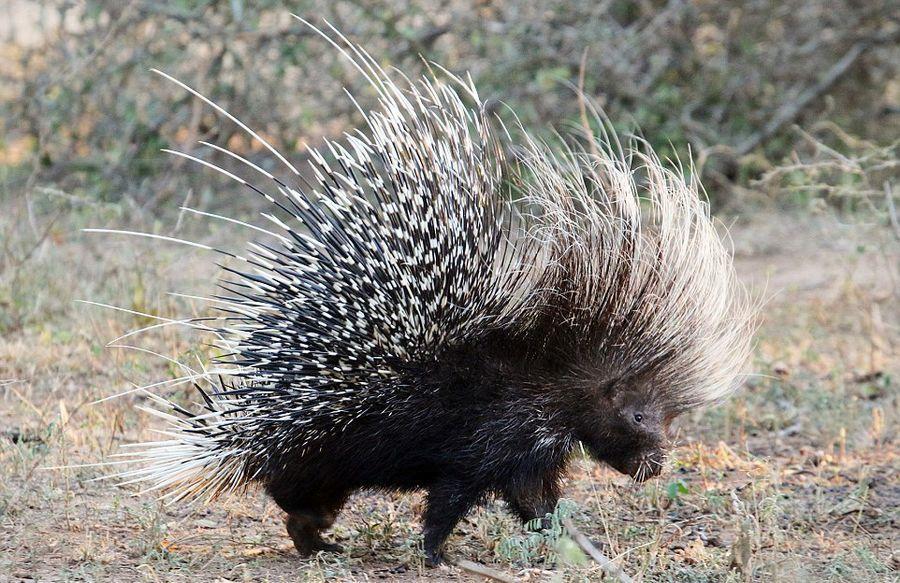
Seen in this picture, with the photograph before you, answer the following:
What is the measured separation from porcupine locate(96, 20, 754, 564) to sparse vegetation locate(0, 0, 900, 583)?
256 millimetres

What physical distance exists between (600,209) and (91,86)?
5610mm

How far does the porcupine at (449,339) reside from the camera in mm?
3600

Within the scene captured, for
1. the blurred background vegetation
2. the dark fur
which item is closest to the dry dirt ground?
the dark fur

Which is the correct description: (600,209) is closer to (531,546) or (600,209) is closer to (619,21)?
(531,546)

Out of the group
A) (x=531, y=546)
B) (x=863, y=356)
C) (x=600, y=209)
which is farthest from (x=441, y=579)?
(x=863, y=356)

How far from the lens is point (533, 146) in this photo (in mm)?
3994

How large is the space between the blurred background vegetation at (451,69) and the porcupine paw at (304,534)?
188 inches

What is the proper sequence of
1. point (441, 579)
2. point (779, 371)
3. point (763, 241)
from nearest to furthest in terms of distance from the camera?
point (441, 579) < point (779, 371) < point (763, 241)

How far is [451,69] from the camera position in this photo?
28.3ft

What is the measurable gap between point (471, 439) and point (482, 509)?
2.06 ft

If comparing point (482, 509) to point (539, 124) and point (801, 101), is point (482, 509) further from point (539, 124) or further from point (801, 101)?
point (801, 101)

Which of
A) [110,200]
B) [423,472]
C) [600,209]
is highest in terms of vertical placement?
[600,209]

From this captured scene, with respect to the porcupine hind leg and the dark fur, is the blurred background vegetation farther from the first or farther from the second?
the porcupine hind leg

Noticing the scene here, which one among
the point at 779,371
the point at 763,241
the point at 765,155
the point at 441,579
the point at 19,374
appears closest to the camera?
the point at 441,579
